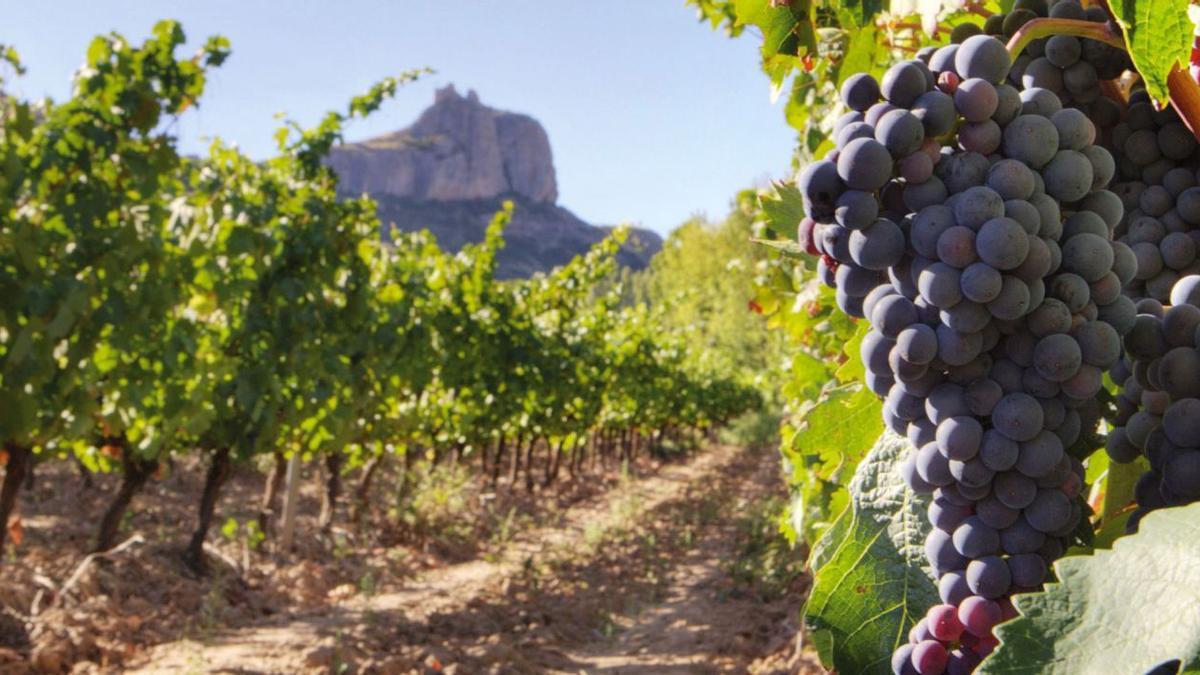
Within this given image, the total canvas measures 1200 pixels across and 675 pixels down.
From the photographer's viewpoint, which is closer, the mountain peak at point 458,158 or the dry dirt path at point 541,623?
the dry dirt path at point 541,623

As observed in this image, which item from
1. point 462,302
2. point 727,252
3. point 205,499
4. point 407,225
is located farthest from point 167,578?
point 407,225

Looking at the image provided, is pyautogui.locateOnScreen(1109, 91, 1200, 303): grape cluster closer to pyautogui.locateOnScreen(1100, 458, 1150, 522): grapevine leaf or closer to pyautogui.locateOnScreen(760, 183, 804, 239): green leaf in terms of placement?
pyautogui.locateOnScreen(1100, 458, 1150, 522): grapevine leaf

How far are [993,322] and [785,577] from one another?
7875 millimetres

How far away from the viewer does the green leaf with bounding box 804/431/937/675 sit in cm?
90

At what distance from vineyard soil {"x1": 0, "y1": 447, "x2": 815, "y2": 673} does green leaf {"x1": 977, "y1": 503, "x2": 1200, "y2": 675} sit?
456 cm

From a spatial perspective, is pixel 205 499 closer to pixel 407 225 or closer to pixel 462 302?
pixel 462 302

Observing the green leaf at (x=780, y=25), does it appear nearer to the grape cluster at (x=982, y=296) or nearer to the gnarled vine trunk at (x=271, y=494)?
the grape cluster at (x=982, y=296)

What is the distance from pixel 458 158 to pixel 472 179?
3379mm

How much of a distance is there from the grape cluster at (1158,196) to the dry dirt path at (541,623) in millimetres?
5049

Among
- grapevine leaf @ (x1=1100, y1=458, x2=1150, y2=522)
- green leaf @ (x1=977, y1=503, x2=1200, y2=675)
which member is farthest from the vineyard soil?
green leaf @ (x1=977, y1=503, x2=1200, y2=675)

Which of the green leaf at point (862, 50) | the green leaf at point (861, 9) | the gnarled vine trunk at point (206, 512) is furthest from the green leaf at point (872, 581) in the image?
the gnarled vine trunk at point (206, 512)

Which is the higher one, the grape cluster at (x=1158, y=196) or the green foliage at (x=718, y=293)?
the green foliage at (x=718, y=293)

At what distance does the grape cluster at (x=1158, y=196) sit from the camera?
3.04 feet

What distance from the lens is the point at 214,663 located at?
567 centimetres
